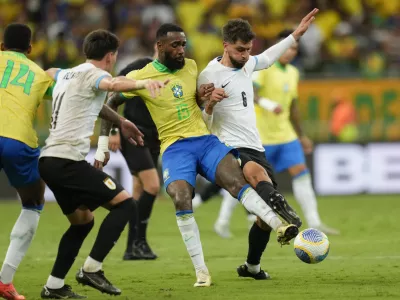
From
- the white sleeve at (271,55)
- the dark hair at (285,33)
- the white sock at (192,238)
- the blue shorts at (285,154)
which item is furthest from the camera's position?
the blue shorts at (285,154)

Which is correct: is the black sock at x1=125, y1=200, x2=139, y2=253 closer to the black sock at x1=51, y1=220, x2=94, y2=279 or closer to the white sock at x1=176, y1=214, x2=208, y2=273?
the white sock at x1=176, y1=214, x2=208, y2=273

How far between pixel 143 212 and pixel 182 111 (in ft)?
9.06

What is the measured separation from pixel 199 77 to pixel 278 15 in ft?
48.4

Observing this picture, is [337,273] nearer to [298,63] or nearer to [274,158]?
[274,158]

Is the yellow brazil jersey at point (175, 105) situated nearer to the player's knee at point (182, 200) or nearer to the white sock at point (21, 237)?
the player's knee at point (182, 200)

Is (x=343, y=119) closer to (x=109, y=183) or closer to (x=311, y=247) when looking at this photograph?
(x=311, y=247)

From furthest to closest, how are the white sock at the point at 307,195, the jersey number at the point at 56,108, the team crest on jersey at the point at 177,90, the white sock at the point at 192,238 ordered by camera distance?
the white sock at the point at 307,195 → the team crest on jersey at the point at 177,90 → the white sock at the point at 192,238 → the jersey number at the point at 56,108

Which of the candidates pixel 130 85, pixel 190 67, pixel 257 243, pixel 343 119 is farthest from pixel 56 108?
pixel 343 119

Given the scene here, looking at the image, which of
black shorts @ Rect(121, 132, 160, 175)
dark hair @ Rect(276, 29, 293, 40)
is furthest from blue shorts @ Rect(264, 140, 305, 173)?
black shorts @ Rect(121, 132, 160, 175)

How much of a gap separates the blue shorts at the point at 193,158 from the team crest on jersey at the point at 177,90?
41 centimetres

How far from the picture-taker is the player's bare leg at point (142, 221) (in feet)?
36.5

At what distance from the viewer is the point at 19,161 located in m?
7.97

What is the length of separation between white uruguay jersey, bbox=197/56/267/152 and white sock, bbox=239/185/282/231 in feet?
2.73

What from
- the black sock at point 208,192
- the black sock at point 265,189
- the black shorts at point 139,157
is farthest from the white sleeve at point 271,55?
the black sock at point 208,192
